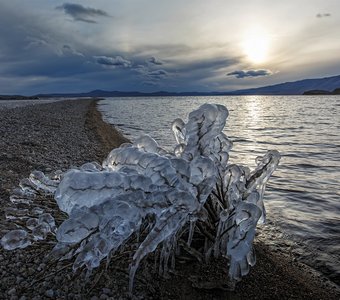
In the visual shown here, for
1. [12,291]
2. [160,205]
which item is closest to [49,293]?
[12,291]

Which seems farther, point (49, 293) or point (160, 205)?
point (49, 293)

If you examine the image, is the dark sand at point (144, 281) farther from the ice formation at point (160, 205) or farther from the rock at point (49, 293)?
the ice formation at point (160, 205)

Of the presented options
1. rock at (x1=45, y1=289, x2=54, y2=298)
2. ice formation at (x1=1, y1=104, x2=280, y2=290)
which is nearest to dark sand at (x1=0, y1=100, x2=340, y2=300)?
rock at (x1=45, y1=289, x2=54, y2=298)

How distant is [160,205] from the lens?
2.71 m

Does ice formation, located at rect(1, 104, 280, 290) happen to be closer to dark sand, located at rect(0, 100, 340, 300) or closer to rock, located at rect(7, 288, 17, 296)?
dark sand, located at rect(0, 100, 340, 300)

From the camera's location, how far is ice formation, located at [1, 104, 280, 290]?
2541 mm

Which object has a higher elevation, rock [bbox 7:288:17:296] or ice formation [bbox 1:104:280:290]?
ice formation [bbox 1:104:280:290]

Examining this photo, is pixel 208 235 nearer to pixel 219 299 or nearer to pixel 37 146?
pixel 219 299

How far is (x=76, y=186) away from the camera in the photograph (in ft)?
8.71

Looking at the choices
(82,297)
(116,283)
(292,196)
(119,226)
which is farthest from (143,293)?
(292,196)

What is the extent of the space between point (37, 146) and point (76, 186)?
25.9 ft

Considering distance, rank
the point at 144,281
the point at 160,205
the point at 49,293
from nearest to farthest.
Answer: the point at 160,205 < the point at 49,293 < the point at 144,281

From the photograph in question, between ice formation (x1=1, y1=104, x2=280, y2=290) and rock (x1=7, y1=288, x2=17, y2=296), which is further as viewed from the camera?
rock (x1=7, y1=288, x2=17, y2=296)

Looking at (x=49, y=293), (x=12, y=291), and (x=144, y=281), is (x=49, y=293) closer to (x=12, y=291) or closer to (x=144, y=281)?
(x=12, y=291)
